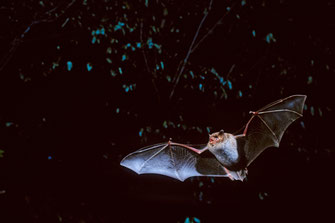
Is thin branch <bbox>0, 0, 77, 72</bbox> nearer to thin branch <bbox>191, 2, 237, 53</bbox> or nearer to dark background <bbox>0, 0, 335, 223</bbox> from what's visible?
dark background <bbox>0, 0, 335, 223</bbox>

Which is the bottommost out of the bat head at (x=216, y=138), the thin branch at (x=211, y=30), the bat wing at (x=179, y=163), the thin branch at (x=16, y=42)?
the bat wing at (x=179, y=163)

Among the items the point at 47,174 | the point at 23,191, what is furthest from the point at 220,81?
the point at 23,191

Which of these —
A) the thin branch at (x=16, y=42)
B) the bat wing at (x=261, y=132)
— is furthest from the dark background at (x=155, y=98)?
the bat wing at (x=261, y=132)

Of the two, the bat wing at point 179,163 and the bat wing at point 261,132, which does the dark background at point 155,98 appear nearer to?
the bat wing at point 179,163

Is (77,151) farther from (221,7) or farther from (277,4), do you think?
(277,4)

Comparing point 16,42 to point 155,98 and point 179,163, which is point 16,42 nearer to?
point 155,98
